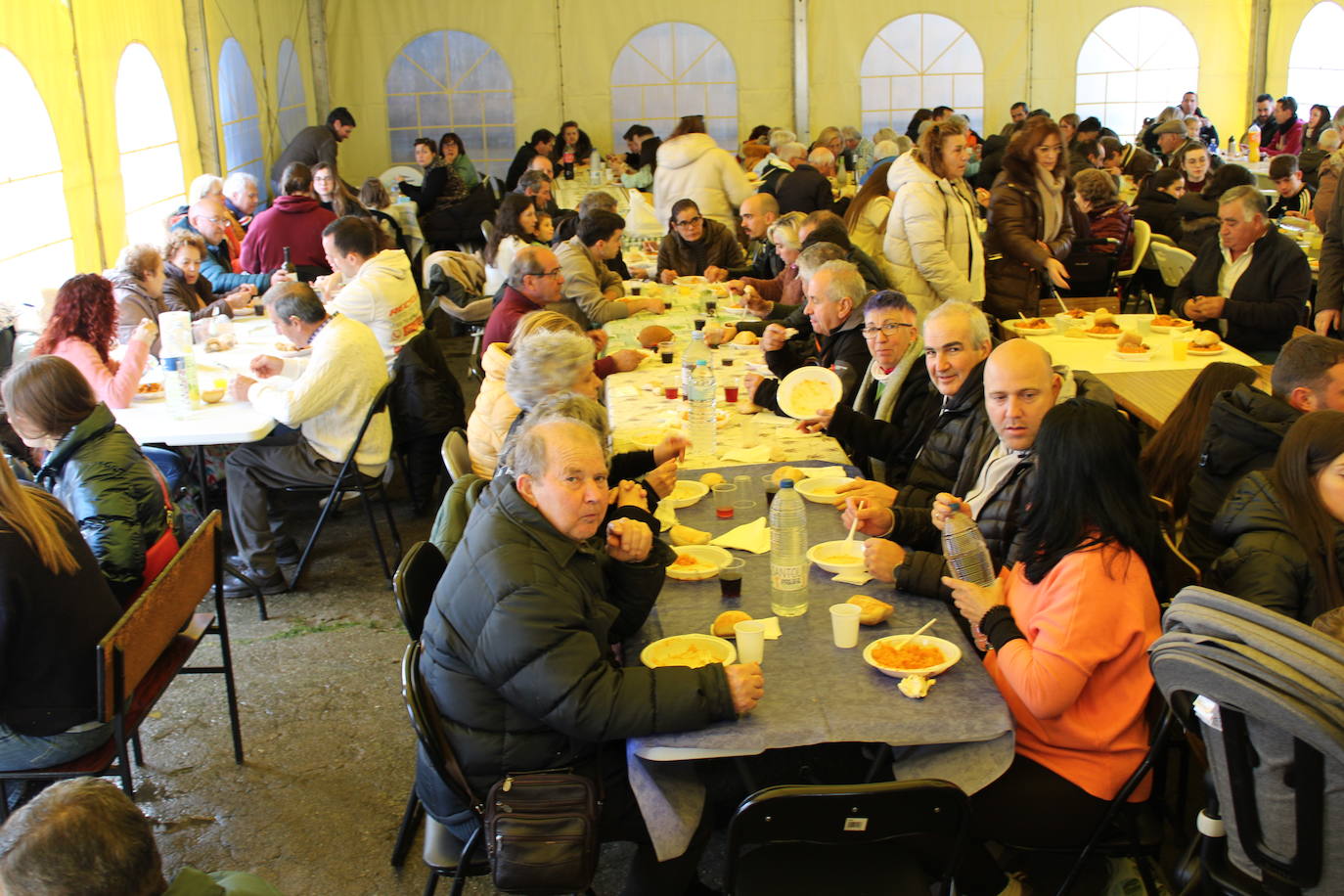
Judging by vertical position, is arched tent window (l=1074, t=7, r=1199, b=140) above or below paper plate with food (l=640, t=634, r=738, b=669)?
above

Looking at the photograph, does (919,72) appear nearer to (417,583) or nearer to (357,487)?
(357,487)

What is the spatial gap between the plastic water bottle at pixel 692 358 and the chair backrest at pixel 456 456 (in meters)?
0.94

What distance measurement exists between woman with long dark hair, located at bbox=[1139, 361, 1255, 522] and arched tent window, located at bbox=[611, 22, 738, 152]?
1201cm

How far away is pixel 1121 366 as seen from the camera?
5.16m

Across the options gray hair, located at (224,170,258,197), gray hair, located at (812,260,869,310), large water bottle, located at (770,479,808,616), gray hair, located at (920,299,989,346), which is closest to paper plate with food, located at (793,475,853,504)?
large water bottle, located at (770,479,808,616)

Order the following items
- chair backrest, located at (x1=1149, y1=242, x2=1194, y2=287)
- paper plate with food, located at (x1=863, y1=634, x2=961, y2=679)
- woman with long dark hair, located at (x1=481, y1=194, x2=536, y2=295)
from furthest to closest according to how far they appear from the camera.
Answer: woman with long dark hair, located at (x1=481, y1=194, x2=536, y2=295), chair backrest, located at (x1=1149, y1=242, x2=1194, y2=287), paper plate with food, located at (x1=863, y1=634, x2=961, y2=679)

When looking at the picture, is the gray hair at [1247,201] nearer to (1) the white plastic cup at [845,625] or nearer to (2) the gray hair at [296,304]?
(1) the white plastic cup at [845,625]

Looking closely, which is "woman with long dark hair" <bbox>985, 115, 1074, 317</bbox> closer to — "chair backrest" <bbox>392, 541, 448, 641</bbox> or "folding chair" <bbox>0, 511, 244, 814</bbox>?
"chair backrest" <bbox>392, 541, 448, 641</bbox>

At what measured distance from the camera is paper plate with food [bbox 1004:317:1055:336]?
5848 mm

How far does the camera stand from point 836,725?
231 centimetres

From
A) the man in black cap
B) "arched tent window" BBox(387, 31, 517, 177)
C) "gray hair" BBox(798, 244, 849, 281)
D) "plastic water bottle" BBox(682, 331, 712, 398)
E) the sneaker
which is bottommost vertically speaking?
the sneaker

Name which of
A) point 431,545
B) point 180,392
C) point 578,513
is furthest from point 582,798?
point 180,392

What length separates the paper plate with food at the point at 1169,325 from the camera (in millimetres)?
5649

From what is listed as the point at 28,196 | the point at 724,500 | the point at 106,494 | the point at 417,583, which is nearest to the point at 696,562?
the point at 724,500
